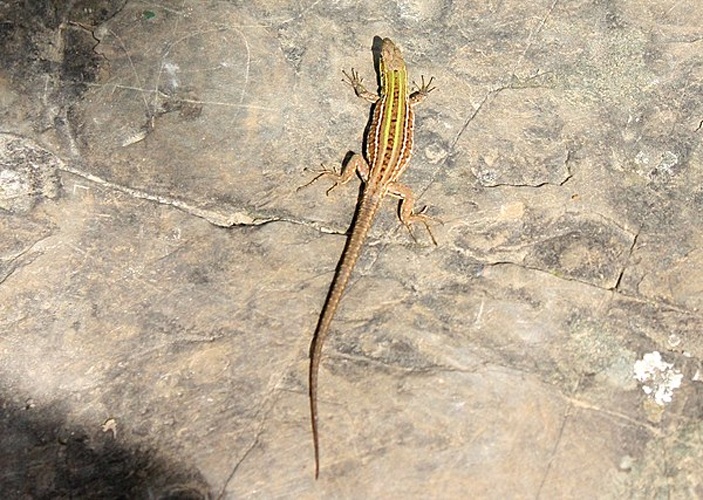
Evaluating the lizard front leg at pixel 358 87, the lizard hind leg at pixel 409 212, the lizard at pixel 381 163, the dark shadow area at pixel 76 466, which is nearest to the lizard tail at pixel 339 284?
the lizard at pixel 381 163

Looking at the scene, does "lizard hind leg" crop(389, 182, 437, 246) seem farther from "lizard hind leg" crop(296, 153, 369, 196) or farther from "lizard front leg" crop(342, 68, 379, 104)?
"lizard front leg" crop(342, 68, 379, 104)

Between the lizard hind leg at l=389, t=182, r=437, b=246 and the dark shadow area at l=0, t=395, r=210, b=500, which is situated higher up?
the lizard hind leg at l=389, t=182, r=437, b=246

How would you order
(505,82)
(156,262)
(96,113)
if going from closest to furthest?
(156,262) → (96,113) → (505,82)

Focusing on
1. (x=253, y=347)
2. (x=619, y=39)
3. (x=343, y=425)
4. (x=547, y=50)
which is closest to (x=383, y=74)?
(x=547, y=50)

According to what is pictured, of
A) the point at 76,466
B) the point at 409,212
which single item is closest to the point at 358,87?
the point at 409,212

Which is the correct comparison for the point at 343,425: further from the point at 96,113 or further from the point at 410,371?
the point at 96,113

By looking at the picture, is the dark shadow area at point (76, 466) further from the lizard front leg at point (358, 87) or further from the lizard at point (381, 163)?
the lizard front leg at point (358, 87)

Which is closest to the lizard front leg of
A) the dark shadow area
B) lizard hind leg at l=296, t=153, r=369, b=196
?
lizard hind leg at l=296, t=153, r=369, b=196
